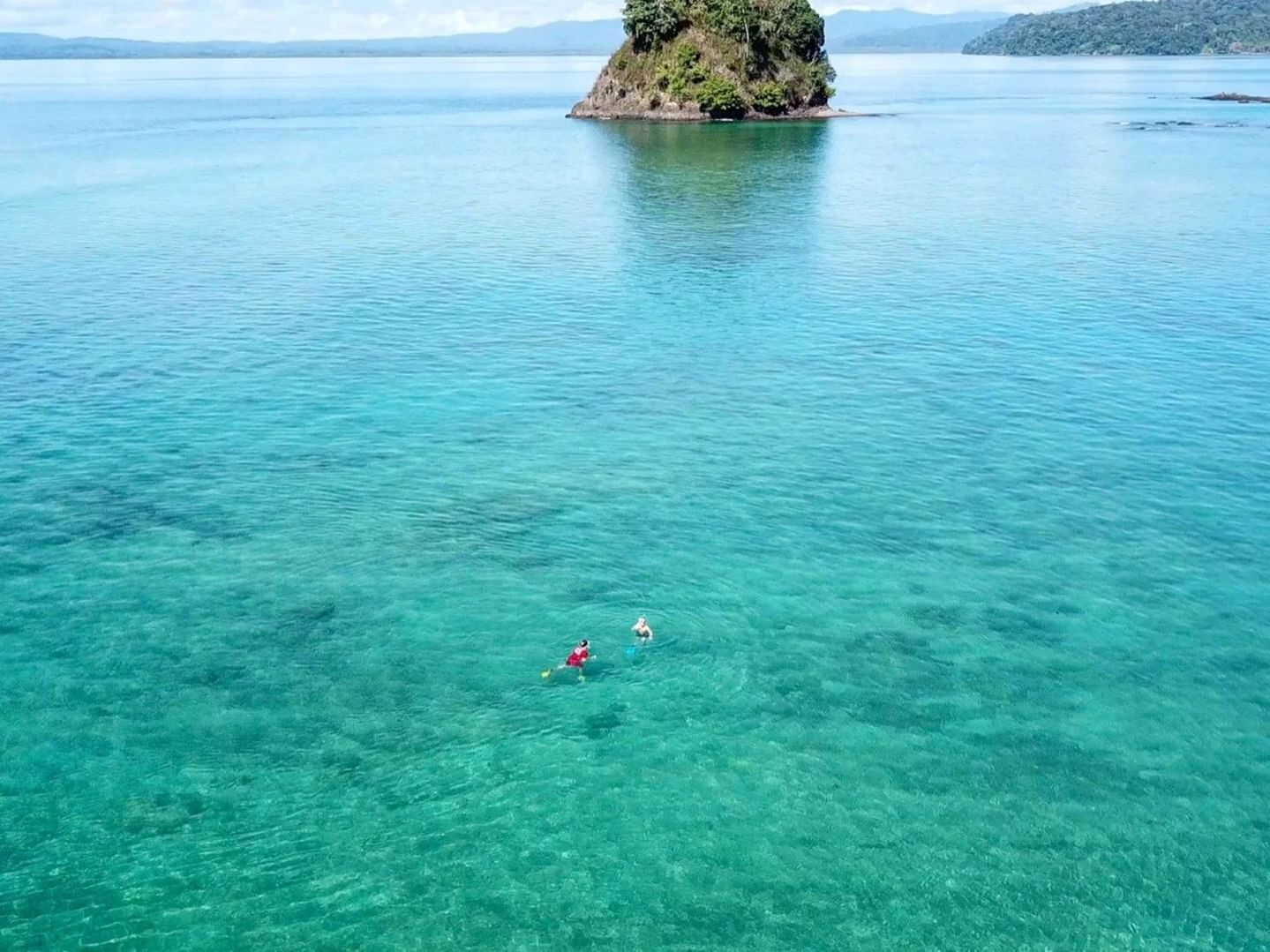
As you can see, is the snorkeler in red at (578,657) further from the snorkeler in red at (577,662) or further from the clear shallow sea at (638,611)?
the clear shallow sea at (638,611)

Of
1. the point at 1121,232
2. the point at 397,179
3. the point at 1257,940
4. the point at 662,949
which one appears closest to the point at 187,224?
the point at 397,179

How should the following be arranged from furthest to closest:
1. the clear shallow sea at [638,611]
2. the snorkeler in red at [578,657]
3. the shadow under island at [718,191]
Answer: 1. the shadow under island at [718,191]
2. the snorkeler in red at [578,657]
3. the clear shallow sea at [638,611]

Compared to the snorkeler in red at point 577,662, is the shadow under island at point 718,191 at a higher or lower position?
higher

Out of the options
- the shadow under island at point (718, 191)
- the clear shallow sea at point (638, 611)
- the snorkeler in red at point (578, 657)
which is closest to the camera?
the clear shallow sea at point (638, 611)

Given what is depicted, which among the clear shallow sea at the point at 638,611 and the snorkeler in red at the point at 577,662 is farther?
the snorkeler in red at the point at 577,662

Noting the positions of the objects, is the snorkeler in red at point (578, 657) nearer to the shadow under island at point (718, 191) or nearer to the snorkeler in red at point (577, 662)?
the snorkeler in red at point (577, 662)

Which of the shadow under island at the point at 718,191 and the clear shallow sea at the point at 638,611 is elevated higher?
the shadow under island at the point at 718,191

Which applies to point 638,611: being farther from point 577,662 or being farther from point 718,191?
point 718,191

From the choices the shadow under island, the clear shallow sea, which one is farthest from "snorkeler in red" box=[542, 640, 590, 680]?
the shadow under island

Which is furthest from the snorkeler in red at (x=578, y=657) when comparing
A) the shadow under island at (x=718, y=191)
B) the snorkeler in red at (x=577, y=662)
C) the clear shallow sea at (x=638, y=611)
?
the shadow under island at (x=718, y=191)

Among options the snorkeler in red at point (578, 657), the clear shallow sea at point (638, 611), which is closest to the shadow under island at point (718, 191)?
the clear shallow sea at point (638, 611)

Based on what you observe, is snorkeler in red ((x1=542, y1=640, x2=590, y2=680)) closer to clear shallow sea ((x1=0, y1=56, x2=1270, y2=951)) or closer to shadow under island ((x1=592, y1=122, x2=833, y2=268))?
clear shallow sea ((x1=0, y1=56, x2=1270, y2=951))
